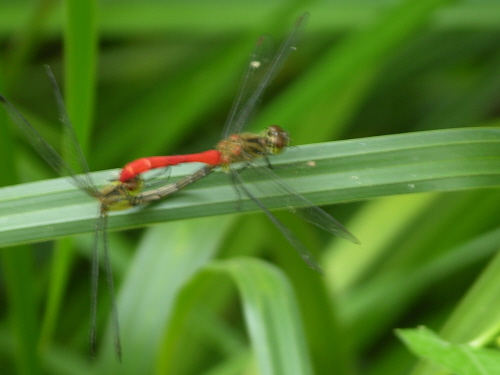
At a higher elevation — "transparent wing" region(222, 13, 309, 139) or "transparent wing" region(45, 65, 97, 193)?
"transparent wing" region(222, 13, 309, 139)

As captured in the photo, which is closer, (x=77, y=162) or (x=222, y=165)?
(x=77, y=162)

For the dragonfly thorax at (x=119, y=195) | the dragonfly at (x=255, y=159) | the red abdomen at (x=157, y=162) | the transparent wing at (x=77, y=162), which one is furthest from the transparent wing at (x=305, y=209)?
the transparent wing at (x=77, y=162)

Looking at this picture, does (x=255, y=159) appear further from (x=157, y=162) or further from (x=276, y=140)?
(x=157, y=162)

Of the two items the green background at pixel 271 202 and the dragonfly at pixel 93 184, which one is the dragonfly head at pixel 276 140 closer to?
the green background at pixel 271 202

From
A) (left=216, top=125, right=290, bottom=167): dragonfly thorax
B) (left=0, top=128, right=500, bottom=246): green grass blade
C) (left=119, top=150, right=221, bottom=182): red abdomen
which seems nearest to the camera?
(left=0, top=128, right=500, bottom=246): green grass blade

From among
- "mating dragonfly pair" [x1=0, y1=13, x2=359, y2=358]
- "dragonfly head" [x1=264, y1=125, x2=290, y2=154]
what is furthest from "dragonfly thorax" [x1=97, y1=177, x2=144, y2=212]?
"dragonfly head" [x1=264, y1=125, x2=290, y2=154]

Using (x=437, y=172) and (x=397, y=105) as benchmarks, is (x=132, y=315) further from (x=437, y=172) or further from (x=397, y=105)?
(x=397, y=105)

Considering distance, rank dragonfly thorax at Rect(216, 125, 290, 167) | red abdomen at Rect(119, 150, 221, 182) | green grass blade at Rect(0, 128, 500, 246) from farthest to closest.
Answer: dragonfly thorax at Rect(216, 125, 290, 167)
red abdomen at Rect(119, 150, 221, 182)
green grass blade at Rect(0, 128, 500, 246)

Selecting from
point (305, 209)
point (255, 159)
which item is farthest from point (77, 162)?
point (305, 209)

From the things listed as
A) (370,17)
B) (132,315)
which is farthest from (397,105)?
(132,315)

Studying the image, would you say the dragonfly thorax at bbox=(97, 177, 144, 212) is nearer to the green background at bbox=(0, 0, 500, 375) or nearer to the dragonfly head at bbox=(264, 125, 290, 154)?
the green background at bbox=(0, 0, 500, 375)
